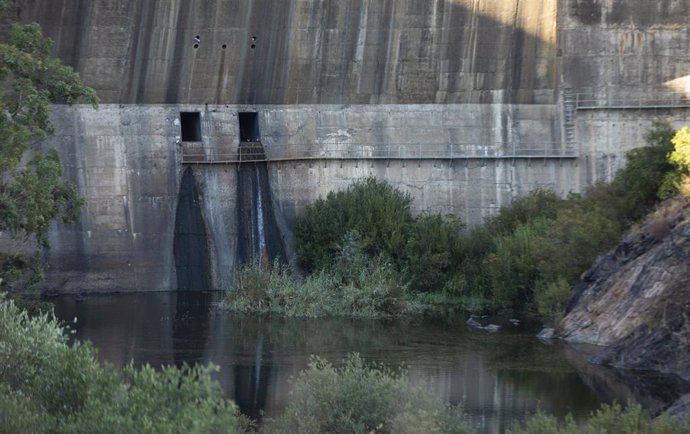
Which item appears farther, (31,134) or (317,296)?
(317,296)

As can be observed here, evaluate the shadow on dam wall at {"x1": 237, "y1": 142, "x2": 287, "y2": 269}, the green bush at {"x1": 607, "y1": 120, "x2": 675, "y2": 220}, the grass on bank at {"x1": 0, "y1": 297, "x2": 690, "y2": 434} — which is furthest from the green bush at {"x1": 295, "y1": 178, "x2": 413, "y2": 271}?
the grass on bank at {"x1": 0, "y1": 297, "x2": 690, "y2": 434}

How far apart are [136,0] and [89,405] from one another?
3218 cm

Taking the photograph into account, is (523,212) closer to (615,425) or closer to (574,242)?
(574,242)

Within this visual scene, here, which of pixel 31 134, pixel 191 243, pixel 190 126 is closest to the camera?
pixel 31 134

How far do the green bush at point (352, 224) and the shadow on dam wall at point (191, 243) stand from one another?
328cm

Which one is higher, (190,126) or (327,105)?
(327,105)

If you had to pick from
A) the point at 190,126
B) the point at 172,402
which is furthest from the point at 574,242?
the point at 172,402

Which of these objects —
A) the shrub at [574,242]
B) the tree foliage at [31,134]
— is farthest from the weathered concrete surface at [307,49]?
the shrub at [574,242]

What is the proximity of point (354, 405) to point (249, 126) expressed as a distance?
29811mm

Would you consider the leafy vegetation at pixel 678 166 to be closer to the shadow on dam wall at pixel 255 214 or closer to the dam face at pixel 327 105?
the dam face at pixel 327 105

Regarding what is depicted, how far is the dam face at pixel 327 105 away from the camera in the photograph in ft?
151

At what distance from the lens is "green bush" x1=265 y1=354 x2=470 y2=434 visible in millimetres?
19062

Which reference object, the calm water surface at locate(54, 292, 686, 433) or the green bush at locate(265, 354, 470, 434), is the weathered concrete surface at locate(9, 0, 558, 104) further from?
the green bush at locate(265, 354, 470, 434)

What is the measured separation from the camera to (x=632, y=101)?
164ft
